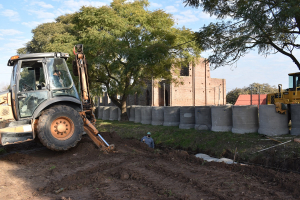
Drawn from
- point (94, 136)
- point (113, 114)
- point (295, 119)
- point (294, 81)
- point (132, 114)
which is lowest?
point (113, 114)

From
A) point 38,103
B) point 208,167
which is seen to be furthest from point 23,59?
point 208,167

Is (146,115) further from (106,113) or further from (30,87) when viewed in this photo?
(30,87)

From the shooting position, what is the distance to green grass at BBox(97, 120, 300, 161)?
29.6 feet

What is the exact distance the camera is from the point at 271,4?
955 centimetres

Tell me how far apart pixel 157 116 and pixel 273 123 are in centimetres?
804

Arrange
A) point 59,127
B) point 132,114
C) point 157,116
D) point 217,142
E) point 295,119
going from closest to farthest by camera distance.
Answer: point 59,127 → point 295,119 → point 217,142 → point 157,116 → point 132,114

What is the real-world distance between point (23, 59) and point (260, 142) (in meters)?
8.56

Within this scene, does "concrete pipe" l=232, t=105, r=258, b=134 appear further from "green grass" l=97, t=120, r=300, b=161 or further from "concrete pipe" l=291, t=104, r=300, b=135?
"concrete pipe" l=291, t=104, r=300, b=135

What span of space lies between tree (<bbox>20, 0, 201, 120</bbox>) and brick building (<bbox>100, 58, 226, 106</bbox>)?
10085 millimetres

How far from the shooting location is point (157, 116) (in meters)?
16.9

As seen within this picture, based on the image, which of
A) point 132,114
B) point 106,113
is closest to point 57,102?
point 132,114

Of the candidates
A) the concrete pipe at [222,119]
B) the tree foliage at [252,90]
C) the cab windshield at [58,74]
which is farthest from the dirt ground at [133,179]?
the tree foliage at [252,90]

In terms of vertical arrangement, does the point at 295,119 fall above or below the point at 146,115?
above

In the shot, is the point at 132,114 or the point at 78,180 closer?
the point at 78,180
